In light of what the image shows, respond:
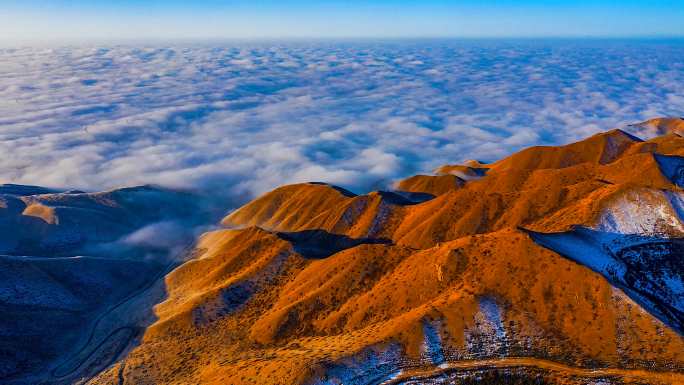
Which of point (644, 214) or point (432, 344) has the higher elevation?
point (644, 214)

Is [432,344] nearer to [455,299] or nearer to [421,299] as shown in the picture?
[455,299]

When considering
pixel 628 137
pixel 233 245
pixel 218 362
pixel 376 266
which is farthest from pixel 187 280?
pixel 628 137

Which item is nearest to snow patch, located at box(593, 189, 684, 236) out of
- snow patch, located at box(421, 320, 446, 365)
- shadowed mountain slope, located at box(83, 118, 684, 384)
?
shadowed mountain slope, located at box(83, 118, 684, 384)

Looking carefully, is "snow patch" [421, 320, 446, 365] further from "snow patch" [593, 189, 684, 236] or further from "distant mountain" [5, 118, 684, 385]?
"snow patch" [593, 189, 684, 236]

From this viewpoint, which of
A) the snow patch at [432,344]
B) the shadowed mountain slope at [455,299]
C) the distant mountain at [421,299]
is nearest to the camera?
the shadowed mountain slope at [455,299]

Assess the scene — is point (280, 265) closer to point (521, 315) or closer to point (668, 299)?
point (521, 315)

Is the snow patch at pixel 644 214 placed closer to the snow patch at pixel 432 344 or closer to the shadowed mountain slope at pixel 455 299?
the shadowed mountain slope at pixel 455 299

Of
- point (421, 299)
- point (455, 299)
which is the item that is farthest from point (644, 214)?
point (421, 299)

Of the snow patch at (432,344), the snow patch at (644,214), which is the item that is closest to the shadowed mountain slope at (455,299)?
the snow patch at (432,344)
